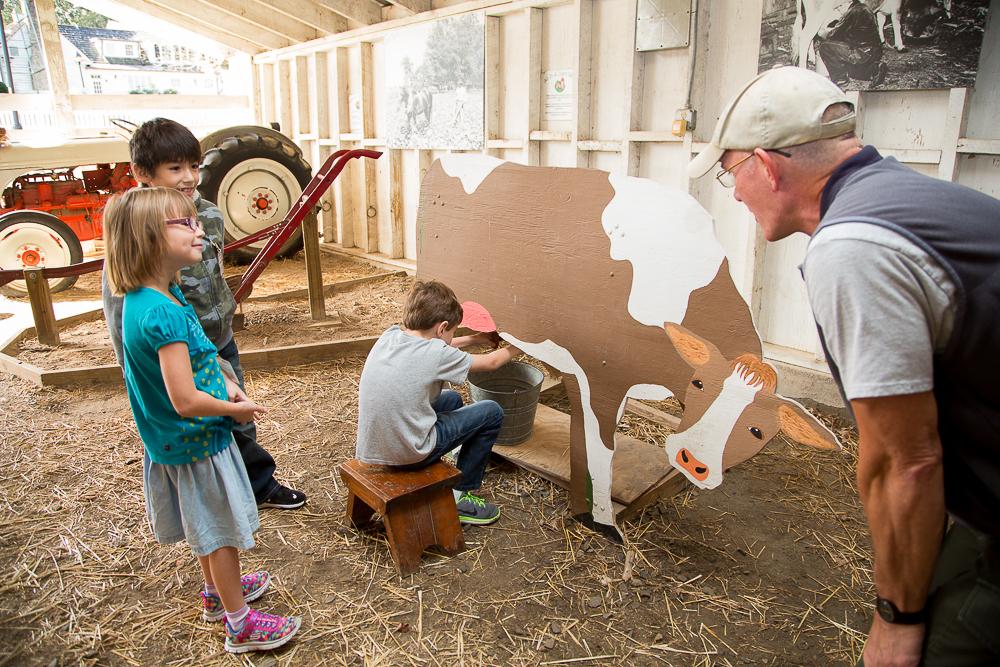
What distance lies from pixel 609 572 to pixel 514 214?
1.56 metres

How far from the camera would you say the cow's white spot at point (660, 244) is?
230 cm

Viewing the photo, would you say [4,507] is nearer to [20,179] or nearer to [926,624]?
[926,624]

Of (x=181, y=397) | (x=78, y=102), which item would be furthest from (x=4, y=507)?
(x=78, y=102)

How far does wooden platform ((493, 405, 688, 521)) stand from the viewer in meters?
2.92

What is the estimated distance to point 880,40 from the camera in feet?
10.9

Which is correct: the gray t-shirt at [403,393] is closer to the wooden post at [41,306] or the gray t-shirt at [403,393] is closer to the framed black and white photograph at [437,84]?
the wooden post at [41,306]

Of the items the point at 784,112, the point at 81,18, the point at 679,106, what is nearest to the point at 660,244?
the point at 784,112

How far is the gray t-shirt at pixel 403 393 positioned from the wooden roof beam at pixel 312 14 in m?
6.41

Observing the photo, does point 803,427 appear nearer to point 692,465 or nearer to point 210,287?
point 692,465

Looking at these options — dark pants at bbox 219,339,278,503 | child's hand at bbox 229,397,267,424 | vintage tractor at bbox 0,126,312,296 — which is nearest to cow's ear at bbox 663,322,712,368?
child's hand at bbox 229,397,267,424

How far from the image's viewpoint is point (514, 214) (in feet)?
9.46

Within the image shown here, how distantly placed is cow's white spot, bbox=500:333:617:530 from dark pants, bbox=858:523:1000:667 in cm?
153

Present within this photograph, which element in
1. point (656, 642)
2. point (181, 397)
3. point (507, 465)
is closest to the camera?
point (181, 397)

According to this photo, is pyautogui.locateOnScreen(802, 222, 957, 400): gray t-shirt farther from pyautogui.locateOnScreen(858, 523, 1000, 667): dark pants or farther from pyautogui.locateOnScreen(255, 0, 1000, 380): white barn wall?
pyautogui.locateOnScreen(255, 0, 1000, 380): white barn wall
